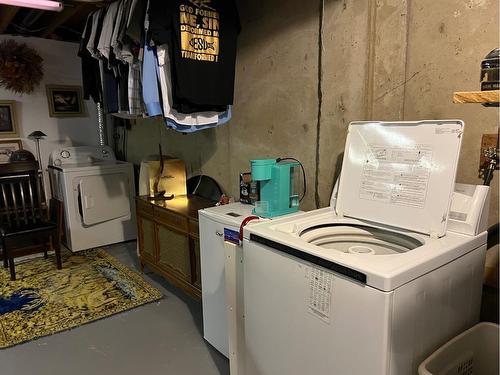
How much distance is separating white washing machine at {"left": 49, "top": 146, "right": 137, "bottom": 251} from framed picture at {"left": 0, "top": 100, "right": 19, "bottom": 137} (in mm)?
585

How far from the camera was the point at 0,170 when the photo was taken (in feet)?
12.3

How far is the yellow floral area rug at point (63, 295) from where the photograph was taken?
8.66 ft

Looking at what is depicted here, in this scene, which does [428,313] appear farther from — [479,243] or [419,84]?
[419,84]

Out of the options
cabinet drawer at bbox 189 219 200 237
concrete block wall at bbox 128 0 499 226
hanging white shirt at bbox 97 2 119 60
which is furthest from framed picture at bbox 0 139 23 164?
cabinet drawer at bbox 189 219 200 237

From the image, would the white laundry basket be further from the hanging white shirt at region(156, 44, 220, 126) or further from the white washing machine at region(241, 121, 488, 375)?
the hanging white shirt at region(156, 44, 220, 126)

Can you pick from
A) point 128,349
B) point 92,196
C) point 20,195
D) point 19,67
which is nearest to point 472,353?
point 128,349

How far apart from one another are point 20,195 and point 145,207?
5.50 ft

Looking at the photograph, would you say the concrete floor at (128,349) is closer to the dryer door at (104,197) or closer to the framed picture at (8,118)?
the dryer door at (104,197)

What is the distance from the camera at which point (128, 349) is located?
93.8 inches

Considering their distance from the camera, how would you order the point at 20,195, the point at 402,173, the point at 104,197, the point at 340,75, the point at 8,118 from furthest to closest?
the point at 8,118, the point at 104,197, the point at 20,195, the point at 340,75, the point at 402,173

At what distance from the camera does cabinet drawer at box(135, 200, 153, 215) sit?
318 centimetres

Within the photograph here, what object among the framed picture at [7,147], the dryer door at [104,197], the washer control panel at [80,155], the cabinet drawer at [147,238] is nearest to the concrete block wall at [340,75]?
the cabinet drawer at [147,238]

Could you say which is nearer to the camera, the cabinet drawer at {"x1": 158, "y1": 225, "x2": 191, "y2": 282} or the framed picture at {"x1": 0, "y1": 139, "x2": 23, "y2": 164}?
the cabinet drawer at {"x1": 158, "y1": 225, "x2": 191, "y2": 282}

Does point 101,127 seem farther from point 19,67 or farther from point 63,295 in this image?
point 63,295
